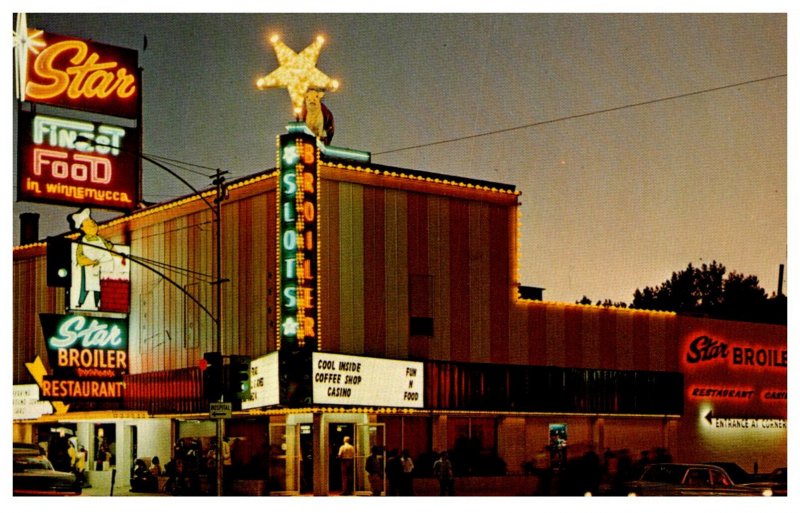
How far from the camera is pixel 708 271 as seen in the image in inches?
3558

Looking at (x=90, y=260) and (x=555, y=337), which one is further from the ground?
(x=90, y=260)

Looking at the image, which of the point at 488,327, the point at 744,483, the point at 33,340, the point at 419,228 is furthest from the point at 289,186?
the point at 33,340

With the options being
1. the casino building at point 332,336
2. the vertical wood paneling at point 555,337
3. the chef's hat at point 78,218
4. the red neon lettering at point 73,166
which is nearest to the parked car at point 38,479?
the casino building at point 332,336

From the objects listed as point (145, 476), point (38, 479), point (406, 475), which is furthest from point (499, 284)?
point (38, 479)

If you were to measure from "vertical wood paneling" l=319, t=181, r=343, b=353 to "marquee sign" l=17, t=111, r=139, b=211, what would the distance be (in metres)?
5.18

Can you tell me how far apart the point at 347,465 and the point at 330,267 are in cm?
536

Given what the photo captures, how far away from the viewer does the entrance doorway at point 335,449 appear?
3306cm

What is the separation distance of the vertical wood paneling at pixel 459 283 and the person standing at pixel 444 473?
3.80 meters

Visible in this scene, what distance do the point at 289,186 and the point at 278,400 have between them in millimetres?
5544

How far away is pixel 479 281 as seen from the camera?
119 feet

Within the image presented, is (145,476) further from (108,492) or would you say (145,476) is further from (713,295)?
(713,295)

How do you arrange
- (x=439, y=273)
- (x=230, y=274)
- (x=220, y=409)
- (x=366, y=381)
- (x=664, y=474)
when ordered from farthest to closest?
(x=230, y=274), (x=439, y=273), (x=366, y=381), (x=220, y=409), (x=664, y=474)

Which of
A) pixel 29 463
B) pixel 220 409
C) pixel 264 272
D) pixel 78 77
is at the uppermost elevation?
pixel 78 77

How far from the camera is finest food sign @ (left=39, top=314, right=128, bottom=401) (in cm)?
3628
